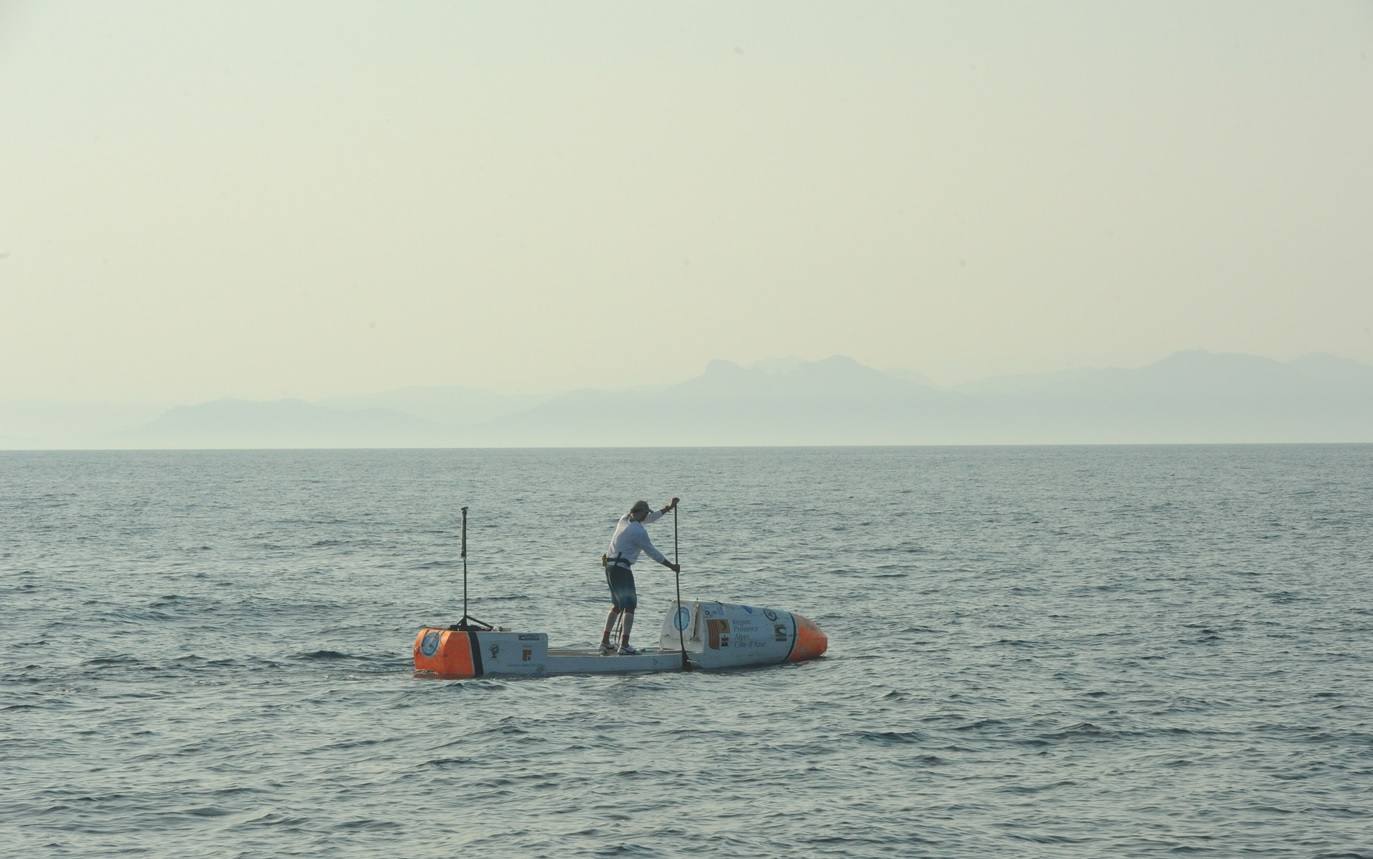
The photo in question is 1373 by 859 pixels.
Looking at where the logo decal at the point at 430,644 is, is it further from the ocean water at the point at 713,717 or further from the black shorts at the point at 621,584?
the black shorts at the point at 621,584

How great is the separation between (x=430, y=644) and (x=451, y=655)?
0.54 m

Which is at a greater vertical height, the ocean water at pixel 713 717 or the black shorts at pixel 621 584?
the black shorts at pixel 621 584

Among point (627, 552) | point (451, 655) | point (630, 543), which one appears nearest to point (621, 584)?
point (627, 552)

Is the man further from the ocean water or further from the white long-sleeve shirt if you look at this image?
the ocean water

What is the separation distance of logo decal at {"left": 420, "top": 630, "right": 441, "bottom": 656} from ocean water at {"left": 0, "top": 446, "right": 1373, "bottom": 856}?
0.66 m

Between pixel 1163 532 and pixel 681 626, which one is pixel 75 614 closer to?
pixel 681 626

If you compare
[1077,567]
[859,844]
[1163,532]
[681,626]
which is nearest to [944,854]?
[859,844]

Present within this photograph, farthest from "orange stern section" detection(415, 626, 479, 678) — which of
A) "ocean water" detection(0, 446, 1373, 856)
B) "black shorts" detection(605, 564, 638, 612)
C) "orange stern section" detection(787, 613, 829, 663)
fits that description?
"orange stern section" detection(787, 613, 829, 663)

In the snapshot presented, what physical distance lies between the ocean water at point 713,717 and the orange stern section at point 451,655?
2.19ft

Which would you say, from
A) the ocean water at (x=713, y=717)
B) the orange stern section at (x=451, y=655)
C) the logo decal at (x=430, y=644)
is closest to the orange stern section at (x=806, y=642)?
the ocean water at (x=713, y=717)

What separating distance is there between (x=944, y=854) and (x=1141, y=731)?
6388 millimetres

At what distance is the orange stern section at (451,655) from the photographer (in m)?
24.1

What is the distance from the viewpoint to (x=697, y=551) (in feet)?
176

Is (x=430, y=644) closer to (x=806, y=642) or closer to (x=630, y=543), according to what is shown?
(x=630, y=543)
